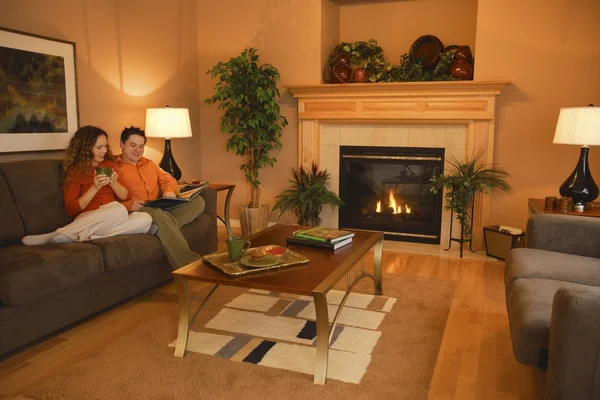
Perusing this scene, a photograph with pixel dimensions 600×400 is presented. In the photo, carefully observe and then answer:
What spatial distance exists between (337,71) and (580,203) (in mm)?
2280

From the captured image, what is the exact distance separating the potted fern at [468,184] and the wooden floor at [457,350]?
0.73m

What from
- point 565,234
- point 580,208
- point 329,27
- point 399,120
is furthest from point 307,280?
point 329,27

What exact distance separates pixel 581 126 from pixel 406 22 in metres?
1.99

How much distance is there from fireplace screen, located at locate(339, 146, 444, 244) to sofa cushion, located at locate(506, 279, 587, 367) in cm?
260

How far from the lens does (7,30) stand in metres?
3.25

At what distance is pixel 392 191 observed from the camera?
16.2 feet

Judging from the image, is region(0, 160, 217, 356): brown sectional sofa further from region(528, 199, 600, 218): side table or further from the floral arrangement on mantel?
region(528, 199, 600, 218): side table

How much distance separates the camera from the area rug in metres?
2.21

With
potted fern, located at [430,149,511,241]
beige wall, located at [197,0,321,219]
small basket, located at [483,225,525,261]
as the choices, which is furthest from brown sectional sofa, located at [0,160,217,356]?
small basket, located at [483,225,525,261]

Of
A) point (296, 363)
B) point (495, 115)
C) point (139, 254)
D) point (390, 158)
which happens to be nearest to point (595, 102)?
point (495, 115)

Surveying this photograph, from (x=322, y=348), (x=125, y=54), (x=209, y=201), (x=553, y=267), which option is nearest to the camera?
(x=322, y=348)

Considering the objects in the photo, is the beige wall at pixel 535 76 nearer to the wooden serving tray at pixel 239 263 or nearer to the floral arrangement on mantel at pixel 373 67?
the floral arrangement on mantel at pixel 373 67

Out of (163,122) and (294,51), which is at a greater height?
(294,51)

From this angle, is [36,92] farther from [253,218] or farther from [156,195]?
[253,218]
